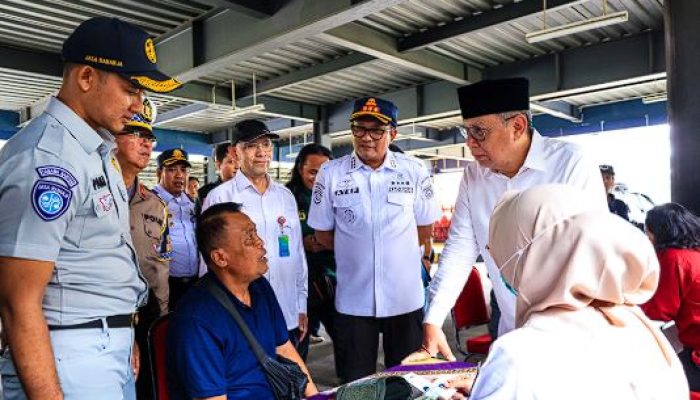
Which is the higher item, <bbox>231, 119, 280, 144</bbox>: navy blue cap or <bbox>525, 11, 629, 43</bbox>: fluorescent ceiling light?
<bbox>525, 11, 629, 43</bbox>: fluorescent ceiling light

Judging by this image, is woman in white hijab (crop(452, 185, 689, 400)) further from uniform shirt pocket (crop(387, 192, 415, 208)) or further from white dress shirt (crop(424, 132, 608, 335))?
uniform shirt pocket (crop(387, 192, 415, 208))

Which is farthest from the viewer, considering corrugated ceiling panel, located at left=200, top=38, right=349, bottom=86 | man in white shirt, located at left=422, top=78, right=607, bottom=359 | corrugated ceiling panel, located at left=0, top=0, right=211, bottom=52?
corrugated ceiling panel, located at left=200, top=38, right=349, bottom=86

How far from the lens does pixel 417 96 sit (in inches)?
369

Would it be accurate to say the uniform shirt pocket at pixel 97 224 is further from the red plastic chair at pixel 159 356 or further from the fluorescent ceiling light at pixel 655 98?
the fluorescent ceiling light at pixel 655 98

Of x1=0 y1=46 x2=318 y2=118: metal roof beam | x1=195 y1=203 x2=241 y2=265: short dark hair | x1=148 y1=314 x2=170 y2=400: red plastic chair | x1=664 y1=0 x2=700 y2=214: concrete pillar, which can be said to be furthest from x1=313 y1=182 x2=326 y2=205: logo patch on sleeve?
x1=0 y1=46 x2=318 y2=118: metal roof beam

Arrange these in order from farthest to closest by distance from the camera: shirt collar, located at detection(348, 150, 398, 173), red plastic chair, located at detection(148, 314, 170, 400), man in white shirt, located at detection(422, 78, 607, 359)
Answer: shirt collar, located at detection(348, 150, 398, 173) < man in white shirt, located at detection(422, 78, 607, 359) < red plastic chair, located at detection(148, 314, 170, 400)

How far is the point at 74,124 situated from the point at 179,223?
2.30 meters

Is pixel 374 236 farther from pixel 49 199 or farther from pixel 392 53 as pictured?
→ pixel 392 53

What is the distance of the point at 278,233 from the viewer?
3.01 m

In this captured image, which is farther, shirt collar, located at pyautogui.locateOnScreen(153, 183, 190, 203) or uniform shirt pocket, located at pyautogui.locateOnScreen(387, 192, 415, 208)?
shirt collar, located at pyautogui.locateOnScreen(153, 183, 190, 203)

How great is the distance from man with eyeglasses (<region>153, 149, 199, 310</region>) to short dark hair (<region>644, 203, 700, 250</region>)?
2.68 metres

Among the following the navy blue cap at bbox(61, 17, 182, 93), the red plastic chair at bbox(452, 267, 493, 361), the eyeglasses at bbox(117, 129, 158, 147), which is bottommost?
the red plastic chair at bbox(452, 267, 493, 361)

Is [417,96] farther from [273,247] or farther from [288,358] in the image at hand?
[288,358]

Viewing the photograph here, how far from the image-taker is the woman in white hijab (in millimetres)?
930
